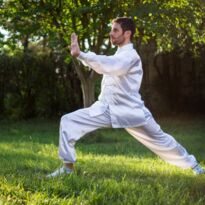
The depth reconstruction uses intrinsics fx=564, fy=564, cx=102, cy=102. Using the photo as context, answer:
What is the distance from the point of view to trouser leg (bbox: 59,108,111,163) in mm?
6387

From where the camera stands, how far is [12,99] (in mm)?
20438

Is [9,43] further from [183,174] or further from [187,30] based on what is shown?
[183,174]

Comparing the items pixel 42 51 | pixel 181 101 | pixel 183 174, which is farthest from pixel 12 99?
pixel 183 174

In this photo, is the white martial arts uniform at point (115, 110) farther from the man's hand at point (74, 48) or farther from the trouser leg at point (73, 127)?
the man's hand at point (74, 48)

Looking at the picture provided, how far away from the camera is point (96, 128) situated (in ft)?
21.7

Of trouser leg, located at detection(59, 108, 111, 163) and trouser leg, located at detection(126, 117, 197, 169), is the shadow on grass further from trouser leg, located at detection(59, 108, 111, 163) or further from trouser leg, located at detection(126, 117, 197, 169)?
trouser leg, located at detection(59, 108, 111, 163)

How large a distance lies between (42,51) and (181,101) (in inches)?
224

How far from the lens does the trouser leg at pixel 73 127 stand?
6.39 m

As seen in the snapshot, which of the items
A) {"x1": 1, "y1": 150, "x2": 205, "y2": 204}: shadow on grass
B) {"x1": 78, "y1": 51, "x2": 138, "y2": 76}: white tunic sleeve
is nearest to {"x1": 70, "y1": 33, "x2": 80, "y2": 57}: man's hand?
{"x1": 78, "y1": 51, "x2": 138, "y2": 76}: white tunic sleeve

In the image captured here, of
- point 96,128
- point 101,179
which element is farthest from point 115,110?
point 101,179

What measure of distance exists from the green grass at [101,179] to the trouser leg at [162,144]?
0.58ft

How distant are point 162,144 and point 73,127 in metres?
1.20

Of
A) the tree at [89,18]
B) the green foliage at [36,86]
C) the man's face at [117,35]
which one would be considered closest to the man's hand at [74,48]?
the man's face at [117,35]

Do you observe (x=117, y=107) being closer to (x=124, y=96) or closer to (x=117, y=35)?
(x=124, y=96)
